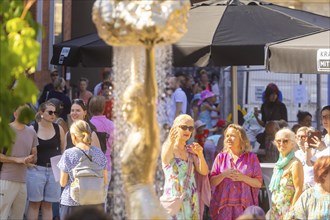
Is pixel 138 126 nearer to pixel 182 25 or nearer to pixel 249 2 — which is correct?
pixel 182 25

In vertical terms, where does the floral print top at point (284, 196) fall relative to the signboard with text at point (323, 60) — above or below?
below

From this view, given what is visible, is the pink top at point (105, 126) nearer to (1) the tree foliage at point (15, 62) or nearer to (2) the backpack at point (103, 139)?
(2) the backpack at point (103, 139)

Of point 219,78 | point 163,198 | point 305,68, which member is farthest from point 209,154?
point 219,78

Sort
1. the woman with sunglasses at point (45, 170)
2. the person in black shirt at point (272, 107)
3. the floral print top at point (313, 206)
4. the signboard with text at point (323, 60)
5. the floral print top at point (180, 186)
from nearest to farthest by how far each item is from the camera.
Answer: the floral print top at point (313, 206)
the floral print top at point (180, 186)
the signboard with text at point (323, 60)
the woman with sunglasses at point (45, 170)
the person in black shirt at point (272, 107)

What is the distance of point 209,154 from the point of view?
14875 millimetres

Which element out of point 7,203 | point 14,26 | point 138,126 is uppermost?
point 14,26

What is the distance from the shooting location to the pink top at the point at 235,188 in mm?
10805

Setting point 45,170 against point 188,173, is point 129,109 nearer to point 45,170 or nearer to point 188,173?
point 188,173

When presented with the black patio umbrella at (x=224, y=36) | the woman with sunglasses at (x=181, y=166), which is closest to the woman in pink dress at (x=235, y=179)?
the woman with sunglasses at (x=181, y=166)

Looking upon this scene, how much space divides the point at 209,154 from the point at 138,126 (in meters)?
8.17

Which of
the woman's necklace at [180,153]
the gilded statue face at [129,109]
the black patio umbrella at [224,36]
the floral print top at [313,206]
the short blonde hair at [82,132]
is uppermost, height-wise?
the black patio umbrella at [224,36]

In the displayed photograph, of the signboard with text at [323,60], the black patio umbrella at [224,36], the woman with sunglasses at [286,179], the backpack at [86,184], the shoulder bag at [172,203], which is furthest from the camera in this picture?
the black patio umbrella at [224,36]

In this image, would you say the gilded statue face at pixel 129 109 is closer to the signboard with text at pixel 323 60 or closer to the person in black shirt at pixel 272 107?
the signboard with text at pixel 323 60

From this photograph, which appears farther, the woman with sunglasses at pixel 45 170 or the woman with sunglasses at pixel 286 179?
the woman with sunglasses at pixel 45 170
